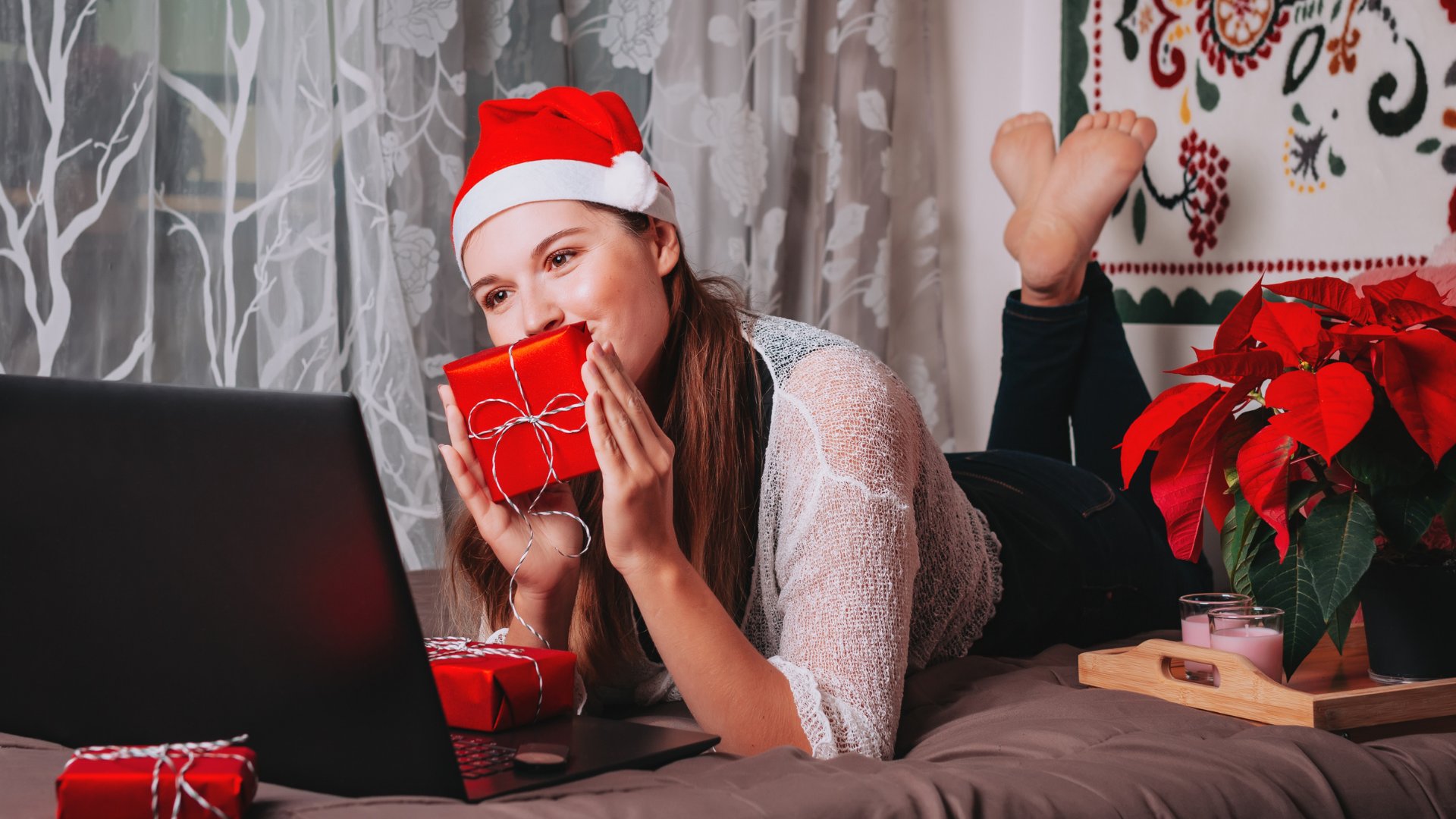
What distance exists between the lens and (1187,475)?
107 centimetres

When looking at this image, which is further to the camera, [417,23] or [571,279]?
[417,23]

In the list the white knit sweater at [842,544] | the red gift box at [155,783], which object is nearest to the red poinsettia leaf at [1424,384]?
the white knit sweater at [842,544]

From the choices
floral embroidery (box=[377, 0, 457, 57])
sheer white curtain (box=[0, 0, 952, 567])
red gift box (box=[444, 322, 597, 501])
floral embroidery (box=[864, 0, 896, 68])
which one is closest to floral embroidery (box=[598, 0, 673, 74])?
sheer white curtain (box=[0, 0, 952, 567])

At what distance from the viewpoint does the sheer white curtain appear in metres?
1.76

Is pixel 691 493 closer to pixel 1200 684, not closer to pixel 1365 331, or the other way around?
pixel 1200 684

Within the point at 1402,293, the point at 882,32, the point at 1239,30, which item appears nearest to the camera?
the point at 1402,293

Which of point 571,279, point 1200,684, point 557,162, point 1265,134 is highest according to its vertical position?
point 1265,134

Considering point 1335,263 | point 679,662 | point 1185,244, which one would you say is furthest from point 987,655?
point 1185,244

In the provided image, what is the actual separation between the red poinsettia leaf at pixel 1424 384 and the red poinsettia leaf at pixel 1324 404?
0.07 feet

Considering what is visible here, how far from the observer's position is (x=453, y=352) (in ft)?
6.72

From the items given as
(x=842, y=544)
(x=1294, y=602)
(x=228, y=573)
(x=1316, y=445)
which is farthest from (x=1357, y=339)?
(x=228, y=573)

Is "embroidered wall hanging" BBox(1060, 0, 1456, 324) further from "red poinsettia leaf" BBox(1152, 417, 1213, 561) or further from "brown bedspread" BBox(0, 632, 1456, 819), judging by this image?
"brown bedspread" BBox(0, 632, 1456, 819)

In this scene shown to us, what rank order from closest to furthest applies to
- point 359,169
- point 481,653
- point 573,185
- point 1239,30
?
point 481,653, point 573,185, point 359,169, point 1239,30

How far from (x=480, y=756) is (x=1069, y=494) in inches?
40.2
